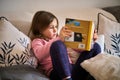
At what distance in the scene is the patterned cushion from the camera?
127cm

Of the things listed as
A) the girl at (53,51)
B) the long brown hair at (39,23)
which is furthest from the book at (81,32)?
the long brown hair at (39,23)

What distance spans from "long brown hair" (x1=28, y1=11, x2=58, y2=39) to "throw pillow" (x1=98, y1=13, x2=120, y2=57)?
16.1 inches

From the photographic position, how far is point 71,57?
1.47 meters

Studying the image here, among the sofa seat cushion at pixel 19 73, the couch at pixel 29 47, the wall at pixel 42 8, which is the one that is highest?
the wall at pixel 42 8

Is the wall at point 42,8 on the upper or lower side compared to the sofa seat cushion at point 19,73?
upper

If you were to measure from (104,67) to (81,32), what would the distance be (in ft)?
0.80

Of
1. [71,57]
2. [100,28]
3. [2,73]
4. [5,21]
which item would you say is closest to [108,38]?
[100,28]

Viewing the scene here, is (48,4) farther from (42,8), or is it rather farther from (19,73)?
(19,73)

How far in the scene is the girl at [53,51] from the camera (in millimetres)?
1194

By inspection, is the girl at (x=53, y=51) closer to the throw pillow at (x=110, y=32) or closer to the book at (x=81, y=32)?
the book at (x=81, y=32)

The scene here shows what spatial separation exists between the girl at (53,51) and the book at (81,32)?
32 mm

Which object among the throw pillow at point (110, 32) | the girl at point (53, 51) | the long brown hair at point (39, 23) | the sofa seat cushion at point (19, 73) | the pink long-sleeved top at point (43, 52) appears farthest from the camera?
the throw pillow at point (110, 32)

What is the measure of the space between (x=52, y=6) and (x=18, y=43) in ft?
2.02

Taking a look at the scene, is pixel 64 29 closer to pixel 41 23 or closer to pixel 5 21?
pixel 41 23
